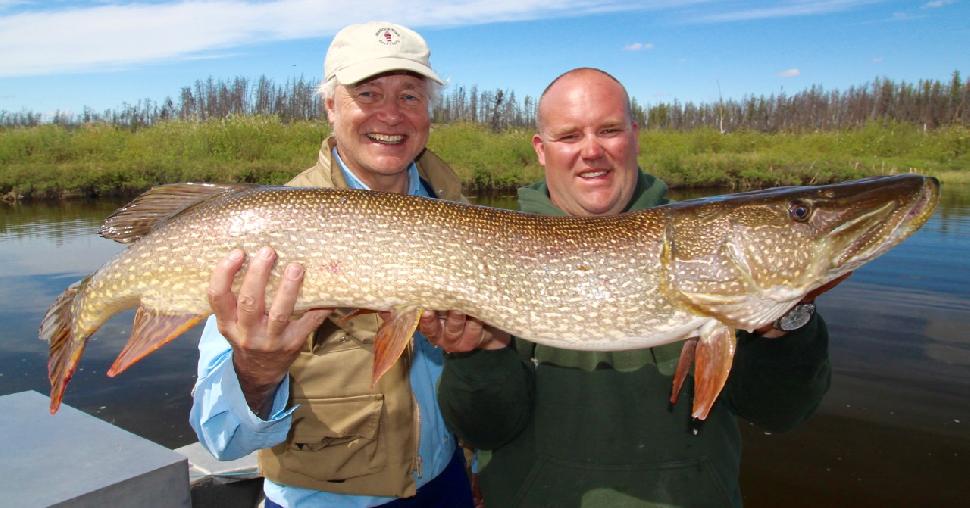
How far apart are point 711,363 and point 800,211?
0.54 m

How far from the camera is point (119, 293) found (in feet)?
6.63

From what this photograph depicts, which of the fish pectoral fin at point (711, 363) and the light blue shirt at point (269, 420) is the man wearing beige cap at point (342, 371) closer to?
the light blue shirt at point (269, 420)

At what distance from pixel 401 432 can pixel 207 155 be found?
2730 centimetres

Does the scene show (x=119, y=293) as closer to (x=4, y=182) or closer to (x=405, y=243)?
(x=405, y=243)

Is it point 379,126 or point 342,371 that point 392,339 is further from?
point 379,126

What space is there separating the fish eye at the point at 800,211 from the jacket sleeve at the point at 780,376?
0.33 m

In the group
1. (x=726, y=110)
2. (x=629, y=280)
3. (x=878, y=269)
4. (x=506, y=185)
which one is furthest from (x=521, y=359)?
(x=726, y=110)

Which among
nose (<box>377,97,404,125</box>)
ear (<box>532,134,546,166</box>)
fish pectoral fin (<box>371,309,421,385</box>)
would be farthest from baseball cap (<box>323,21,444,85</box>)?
fish pectoral fin (<box>371,309,421,385</box>)

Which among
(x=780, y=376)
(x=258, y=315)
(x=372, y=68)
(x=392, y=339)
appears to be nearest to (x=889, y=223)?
(x=780, y=376)

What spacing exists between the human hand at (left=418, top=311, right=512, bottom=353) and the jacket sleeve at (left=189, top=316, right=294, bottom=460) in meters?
0.53

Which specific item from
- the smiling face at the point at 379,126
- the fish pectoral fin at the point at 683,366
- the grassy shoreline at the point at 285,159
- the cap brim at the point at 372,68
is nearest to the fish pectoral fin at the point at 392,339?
the smiling face at the point at 379,126

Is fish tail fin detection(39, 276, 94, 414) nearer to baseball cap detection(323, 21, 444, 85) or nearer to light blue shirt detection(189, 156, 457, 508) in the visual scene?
light blue shirt detection(189, 156, 457, 508)

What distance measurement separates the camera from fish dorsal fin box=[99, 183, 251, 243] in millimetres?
2096

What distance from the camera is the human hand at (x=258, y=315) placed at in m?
1.93
